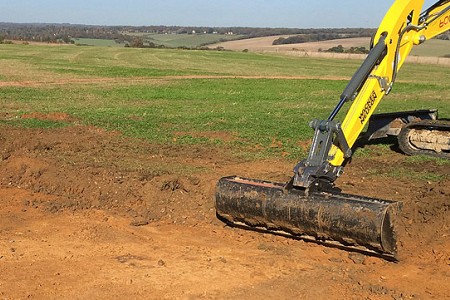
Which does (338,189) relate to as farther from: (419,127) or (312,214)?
(419,127)

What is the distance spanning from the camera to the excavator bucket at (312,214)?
236 inches

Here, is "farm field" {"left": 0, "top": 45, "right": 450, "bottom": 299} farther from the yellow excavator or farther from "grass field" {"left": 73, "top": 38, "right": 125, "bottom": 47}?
"grass field" {"left": 73, "top": 38, "right": 125, "bottom": 47}

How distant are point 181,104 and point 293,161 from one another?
9.61 m

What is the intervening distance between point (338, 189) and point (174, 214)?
7.46 feet

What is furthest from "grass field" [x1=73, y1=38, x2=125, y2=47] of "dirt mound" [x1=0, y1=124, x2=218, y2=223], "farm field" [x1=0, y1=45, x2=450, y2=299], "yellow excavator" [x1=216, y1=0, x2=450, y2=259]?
"yellow excavator" [x1=216, y1=0, x2=450, y2=259]

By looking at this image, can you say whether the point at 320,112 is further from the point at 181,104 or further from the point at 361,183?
the point at 361,183

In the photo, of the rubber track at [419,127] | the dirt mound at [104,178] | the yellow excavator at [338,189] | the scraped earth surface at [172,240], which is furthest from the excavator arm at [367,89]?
the rubber track at [419,127]

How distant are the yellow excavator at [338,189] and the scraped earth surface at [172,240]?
27 cm

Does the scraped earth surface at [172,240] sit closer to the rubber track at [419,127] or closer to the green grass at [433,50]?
the rubber track at [419,127]

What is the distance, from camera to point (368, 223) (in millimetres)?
5961

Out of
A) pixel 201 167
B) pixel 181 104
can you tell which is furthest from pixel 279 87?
pixel 201 167

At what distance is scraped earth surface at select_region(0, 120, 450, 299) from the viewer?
18.4 feet

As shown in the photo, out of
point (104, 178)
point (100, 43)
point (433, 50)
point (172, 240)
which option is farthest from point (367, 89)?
point (100, 43)

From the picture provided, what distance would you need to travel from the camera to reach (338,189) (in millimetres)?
6777
